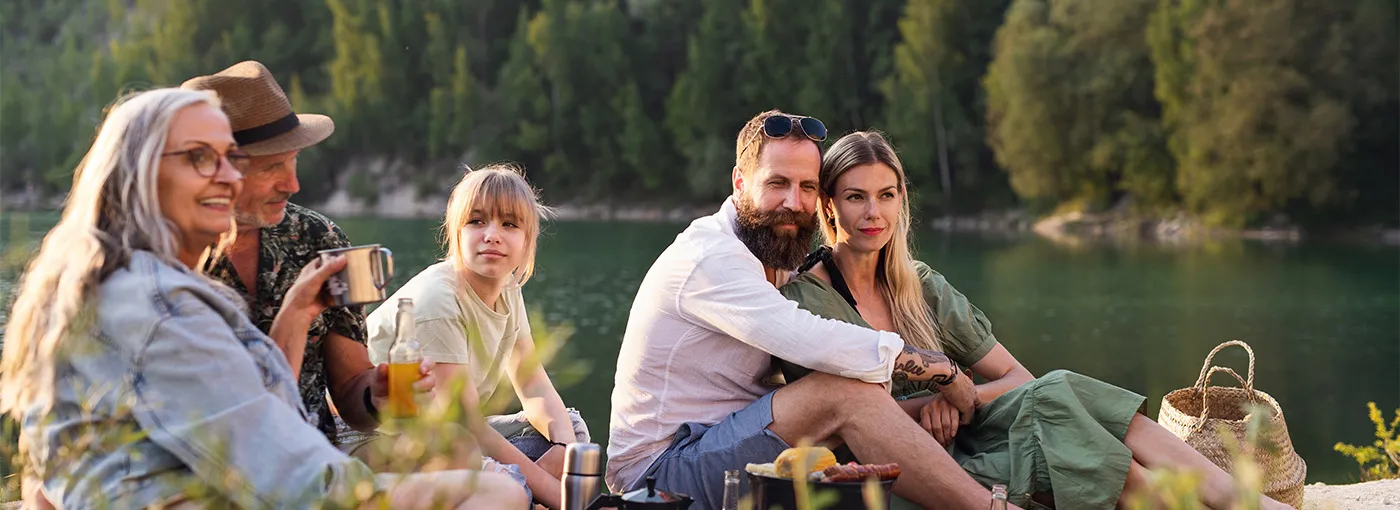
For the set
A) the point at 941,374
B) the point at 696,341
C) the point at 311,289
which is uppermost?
the point at 311,289

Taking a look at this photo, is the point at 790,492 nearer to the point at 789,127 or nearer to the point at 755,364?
the point at 755,364

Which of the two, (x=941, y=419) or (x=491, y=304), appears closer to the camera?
(x=941, y=419)

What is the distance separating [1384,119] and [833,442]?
3393cm

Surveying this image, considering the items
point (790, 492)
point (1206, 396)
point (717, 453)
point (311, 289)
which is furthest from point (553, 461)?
point (1206, 396)

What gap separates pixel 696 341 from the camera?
12.5 feet

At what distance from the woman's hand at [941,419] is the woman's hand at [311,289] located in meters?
1.83

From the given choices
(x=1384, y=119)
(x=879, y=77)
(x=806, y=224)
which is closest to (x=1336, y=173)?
(x=1384, y=119)

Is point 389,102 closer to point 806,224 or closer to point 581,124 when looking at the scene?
point 581,124

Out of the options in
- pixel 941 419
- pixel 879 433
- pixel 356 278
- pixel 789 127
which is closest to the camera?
pixel 356 278

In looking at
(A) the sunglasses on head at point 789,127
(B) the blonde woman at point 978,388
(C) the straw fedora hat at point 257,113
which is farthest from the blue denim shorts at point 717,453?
(C) the straw fedora hat at point 257,113

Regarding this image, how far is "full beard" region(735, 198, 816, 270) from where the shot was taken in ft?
13.0

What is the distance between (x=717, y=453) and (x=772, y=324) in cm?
34

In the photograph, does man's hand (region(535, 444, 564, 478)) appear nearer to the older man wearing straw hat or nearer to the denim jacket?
the older man wearing straw hat

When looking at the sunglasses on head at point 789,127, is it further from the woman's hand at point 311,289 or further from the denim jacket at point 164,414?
the denim jacket at point 164,414
